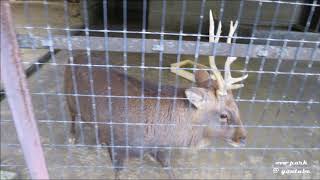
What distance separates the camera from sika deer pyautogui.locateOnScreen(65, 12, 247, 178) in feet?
8.57

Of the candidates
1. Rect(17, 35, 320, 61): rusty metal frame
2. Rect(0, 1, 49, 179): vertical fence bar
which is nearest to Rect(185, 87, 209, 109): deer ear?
Rect(17, 35, 320, 61): rusty metal frame

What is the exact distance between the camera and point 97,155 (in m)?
3.07

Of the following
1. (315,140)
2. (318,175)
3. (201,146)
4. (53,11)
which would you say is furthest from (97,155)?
(53,11)

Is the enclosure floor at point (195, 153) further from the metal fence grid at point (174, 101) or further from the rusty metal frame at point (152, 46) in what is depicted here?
the rusty metal frame at point (152, 46)

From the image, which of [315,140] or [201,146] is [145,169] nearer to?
[201,146]

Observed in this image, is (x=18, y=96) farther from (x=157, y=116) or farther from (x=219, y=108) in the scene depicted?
(x=219, y=108)

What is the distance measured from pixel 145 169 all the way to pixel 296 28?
238 inches

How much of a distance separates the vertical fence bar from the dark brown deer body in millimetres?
624

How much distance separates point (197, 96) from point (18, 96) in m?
1.30

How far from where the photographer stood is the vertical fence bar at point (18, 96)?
1.64 metres

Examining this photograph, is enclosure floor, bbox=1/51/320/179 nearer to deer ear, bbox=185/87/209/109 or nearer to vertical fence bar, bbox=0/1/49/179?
vertical fence bar, bbox=0/1/49/179

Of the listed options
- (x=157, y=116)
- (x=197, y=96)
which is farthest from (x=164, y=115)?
(x=197, y=96)

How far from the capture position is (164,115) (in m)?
2.77

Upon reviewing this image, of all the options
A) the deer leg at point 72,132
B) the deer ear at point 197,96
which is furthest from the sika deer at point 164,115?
the deer leg at point 72,132
